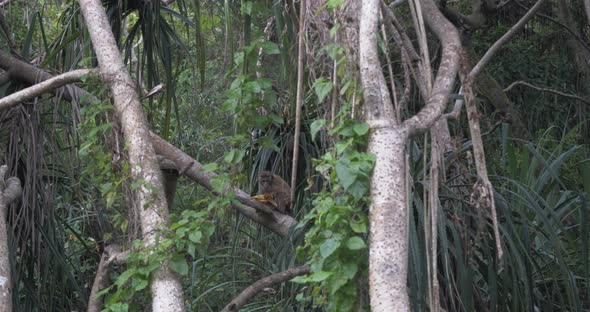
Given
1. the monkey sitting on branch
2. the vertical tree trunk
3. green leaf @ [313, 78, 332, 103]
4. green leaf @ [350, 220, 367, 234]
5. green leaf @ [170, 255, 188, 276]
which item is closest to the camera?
the vertical tree trunk

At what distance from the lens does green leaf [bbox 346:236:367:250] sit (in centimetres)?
244

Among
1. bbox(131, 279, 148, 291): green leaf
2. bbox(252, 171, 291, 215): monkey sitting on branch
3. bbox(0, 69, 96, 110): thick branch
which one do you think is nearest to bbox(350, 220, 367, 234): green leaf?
bbox(131, 279, 148, 291): green leaf

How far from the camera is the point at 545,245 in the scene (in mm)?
4547

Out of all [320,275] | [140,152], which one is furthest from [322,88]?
[140,152]

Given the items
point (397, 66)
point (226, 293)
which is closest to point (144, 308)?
point (226, 293)

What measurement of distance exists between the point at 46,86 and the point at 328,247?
73.4 inches

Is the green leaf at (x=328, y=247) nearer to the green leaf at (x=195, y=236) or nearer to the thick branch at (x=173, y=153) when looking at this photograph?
the green leaf at (x=195, y=236)

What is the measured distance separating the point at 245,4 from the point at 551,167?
1.69 meters

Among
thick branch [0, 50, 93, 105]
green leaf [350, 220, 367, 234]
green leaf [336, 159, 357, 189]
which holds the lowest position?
green leaf [350, 220, 367, 234]

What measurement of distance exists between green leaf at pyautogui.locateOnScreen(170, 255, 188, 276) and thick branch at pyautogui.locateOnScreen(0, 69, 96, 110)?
111 cm

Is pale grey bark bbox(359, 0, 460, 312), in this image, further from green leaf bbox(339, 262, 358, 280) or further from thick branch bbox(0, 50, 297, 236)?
thick branch bbox(0, 50, 297, 236)

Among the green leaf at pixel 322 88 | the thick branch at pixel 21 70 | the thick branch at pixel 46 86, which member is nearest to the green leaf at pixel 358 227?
the green leaf at pixel 322 88

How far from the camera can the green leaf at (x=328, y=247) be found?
2.46 meters

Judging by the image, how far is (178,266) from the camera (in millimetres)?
2957
